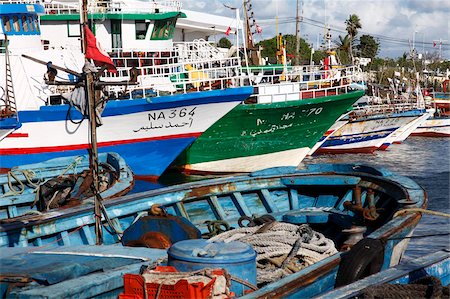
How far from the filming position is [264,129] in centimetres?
2164

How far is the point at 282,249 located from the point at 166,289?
199cm

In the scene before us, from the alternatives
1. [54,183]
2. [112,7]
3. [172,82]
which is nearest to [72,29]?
[112,7]

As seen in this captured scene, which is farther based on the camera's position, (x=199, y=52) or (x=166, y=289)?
(x=199, y=52)

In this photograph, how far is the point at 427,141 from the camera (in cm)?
3853

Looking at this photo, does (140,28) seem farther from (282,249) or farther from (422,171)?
(282,249)

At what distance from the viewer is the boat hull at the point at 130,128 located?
1869cm

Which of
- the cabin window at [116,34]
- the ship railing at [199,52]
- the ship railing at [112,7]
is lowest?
the ship railing at [199,52]

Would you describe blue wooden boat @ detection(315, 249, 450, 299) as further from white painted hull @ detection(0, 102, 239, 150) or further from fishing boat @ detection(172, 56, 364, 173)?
fishing boat @ detection(172, 56, 364, 173)

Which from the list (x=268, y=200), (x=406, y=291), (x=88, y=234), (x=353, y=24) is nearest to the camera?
(x=406, y=291)

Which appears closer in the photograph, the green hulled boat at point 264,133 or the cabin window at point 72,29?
the green hulled boat at point 264,133

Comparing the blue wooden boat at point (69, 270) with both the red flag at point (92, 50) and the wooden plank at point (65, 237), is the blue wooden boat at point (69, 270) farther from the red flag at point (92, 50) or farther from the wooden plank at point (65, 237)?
the red flag at point (92, 50)

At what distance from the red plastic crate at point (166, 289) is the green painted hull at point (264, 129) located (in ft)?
49.9

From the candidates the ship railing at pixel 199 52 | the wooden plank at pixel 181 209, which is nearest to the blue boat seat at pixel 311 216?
the wooden plank at pixel 181 209

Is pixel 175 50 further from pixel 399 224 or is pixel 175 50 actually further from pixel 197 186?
pixel 399 224
